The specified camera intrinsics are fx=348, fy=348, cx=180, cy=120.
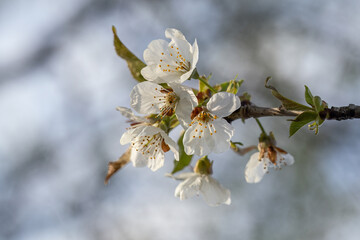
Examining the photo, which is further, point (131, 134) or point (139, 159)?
point (139, 159)

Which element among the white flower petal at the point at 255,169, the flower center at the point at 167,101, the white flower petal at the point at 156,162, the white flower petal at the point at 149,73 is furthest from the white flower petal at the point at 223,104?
the white flower petal at the point at 255,169

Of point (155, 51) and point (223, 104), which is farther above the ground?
point (155, 51)

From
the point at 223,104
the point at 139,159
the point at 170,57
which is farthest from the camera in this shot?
the point at 139,159

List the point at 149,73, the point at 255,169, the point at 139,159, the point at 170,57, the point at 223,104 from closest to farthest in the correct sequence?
the point at 223,104, the point at 149,73, the point at 170,57, the point at 139,159, the point at 255,169

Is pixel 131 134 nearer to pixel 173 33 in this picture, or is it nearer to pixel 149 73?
pixel 149 73

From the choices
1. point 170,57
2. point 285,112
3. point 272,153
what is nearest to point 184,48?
point 170,57

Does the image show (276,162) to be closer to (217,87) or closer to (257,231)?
(217,87)
